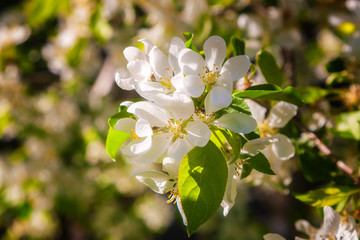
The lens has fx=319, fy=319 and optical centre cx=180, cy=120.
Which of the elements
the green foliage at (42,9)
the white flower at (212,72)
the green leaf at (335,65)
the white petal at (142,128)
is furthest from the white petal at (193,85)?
the green foliage at (42,9)

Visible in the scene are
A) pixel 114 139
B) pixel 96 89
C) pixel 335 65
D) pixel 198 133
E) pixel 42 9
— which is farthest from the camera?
pixel 96 89

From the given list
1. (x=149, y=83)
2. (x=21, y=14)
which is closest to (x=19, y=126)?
(x=21, y=14)

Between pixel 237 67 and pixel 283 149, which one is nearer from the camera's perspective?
pixel 237 67

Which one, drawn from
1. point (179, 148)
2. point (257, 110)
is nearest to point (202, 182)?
point (179, 148)

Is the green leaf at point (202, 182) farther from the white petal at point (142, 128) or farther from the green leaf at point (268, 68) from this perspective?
the green leaf at point (268, 68)

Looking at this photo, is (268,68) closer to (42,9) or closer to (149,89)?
(149,89)

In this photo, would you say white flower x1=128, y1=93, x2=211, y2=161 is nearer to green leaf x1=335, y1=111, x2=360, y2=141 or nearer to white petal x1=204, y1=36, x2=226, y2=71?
white petal x1=204, y1=36, x2=226, y2=71

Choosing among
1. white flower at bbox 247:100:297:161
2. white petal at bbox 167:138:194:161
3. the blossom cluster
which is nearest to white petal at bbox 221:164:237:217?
the blossom cluster
